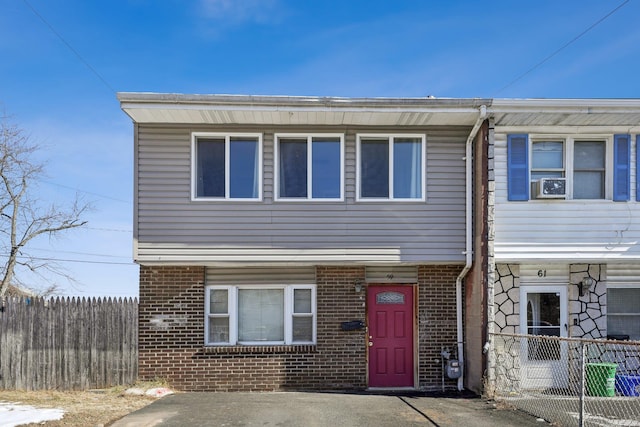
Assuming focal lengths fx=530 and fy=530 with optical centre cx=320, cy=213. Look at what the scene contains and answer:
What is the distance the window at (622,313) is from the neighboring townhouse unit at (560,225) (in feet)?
0.10

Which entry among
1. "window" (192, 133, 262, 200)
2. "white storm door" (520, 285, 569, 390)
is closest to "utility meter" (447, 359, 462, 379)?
"white storm door" (520, 285, 569, 390)

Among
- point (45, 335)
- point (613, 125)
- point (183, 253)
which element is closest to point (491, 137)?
point (613, 125)

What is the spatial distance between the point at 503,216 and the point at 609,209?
6.74ft

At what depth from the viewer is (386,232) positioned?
1008 cm

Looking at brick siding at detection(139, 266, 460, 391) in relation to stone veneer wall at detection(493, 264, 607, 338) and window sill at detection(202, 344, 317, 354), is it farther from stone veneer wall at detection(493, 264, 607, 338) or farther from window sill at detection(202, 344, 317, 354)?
stone veneer wall at detection(493, 264, 607, 338)

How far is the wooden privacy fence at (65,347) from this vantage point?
1024cm

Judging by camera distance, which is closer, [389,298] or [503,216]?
[503,216]

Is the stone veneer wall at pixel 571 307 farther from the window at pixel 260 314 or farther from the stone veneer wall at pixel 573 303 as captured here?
the window at pixel 260 314

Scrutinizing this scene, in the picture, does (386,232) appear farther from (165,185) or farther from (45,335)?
(45,335)

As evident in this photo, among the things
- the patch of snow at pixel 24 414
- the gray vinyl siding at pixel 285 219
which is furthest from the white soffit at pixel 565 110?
the patch of snow at pixel 24 414

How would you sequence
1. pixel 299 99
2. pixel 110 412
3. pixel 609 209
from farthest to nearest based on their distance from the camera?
pixel 609 209 → pixel 299 99 → pixel 110 412

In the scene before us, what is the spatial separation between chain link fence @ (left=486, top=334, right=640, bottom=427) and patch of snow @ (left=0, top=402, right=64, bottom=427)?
705cm

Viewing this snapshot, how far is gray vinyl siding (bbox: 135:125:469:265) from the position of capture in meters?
9.91

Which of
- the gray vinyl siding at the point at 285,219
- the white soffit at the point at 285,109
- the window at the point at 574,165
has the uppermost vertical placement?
the white soffit at the point at 285,109
